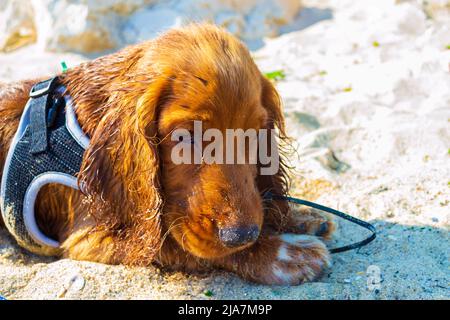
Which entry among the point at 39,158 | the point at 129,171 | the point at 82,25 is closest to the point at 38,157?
the point at 39,158

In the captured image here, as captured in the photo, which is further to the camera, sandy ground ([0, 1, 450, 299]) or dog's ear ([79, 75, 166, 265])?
sandy ground ([0, 1, 450, 299])

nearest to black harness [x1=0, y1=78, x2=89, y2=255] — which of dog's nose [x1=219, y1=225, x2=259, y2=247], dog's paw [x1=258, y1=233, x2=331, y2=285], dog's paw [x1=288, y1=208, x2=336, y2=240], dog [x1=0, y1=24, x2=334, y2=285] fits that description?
dog [x1=0, y1=24, x2=334, y2=285]

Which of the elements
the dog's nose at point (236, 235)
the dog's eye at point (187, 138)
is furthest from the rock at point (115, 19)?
the dog's nose at point (236, 235)

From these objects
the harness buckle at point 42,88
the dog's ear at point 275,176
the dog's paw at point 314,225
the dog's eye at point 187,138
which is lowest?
the dog's paw at point 314,225

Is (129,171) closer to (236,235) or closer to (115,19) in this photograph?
(236,235)

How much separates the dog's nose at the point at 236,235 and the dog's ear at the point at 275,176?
0.84 meters

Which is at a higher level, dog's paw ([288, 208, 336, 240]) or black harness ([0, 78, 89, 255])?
black harness ([0, 78, 89, 255])

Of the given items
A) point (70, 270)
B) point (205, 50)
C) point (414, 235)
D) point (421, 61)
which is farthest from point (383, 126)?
point (70, 270)

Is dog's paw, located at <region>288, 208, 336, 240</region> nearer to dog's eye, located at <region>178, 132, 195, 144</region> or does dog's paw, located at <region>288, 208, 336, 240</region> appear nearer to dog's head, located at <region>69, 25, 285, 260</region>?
dog's head, located at <region>69, 25, 285, 260</region>

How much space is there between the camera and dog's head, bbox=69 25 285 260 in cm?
354

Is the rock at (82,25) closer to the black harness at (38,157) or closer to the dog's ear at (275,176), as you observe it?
the black harness at (38,157)

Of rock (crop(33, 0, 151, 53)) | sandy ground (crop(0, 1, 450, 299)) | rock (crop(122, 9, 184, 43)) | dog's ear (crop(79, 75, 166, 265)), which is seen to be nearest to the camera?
dog's ear (crop(79, 75, 166, 265))

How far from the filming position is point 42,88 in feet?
13.9

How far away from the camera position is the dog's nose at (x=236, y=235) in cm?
344
